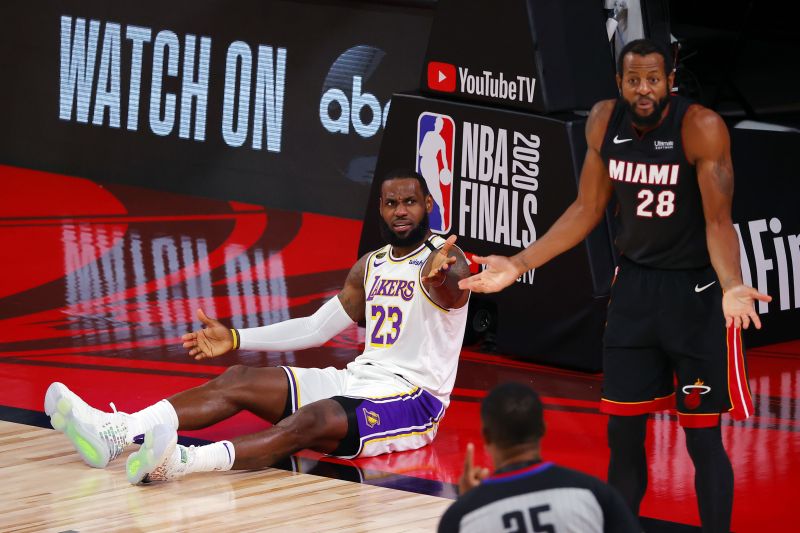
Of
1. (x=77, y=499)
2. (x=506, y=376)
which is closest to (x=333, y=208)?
(x=506, y=376)

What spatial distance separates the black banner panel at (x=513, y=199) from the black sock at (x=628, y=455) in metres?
2.59

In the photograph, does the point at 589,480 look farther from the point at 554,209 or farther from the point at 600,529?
the point at 554,209

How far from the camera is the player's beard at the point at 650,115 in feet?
15.4

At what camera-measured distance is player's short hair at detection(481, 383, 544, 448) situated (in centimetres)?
324

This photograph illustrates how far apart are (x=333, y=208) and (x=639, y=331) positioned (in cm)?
709

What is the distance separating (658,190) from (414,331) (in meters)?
1.71

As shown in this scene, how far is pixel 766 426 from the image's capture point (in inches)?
263

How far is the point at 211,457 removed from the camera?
18.5ft

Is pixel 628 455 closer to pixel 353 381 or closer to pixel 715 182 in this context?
pixel 715 182

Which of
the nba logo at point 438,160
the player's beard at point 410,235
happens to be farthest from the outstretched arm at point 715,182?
the nba logo at point 438,160

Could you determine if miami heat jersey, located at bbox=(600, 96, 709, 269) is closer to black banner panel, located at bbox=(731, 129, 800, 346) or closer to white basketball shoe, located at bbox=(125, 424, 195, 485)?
white basketball shoe, located at bbox=(125, 424, 195, 485)

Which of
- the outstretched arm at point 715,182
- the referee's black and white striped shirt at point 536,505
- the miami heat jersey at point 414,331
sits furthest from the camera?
the miami heat jersey at point 414,331

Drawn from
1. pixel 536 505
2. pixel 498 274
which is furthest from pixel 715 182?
pixel 536 505

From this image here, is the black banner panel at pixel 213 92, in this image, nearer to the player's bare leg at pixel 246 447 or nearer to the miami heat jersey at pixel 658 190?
the player's bare leg at pixel 246 447
